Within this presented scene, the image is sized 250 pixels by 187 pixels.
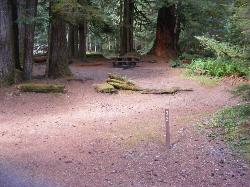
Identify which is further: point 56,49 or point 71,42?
point 71,42

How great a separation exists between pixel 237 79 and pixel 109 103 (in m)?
5.79

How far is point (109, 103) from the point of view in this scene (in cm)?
1315

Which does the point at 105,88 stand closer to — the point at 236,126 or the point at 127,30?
the point at 236,126

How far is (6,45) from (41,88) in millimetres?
1994

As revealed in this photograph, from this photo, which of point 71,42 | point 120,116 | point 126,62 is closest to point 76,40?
point 71,42

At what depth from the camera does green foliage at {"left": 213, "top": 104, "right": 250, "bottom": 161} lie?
27.0ft

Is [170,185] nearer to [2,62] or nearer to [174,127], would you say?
[174,127]

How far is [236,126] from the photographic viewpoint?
30.1 feet

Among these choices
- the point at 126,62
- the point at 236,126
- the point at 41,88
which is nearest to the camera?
the point at 236,126

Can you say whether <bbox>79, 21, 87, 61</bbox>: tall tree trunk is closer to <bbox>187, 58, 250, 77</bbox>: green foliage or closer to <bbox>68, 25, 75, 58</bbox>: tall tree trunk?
<bbox>68, 25, 75, 58</bbox>: tall tree trunk

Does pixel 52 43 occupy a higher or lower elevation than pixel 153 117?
higher

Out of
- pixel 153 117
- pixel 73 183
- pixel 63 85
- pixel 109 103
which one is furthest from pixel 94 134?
pixel 63 85

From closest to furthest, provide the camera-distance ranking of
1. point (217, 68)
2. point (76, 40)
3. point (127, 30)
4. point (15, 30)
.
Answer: point (15, 30) < point (217, 68) < point (127, 30) < point (76, 40)

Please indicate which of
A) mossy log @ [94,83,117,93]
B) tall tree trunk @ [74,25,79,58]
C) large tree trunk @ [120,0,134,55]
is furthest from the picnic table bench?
mossy log @ [94,83,117,93]
